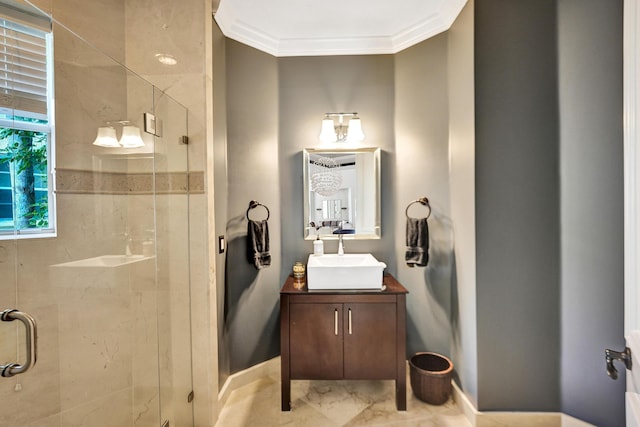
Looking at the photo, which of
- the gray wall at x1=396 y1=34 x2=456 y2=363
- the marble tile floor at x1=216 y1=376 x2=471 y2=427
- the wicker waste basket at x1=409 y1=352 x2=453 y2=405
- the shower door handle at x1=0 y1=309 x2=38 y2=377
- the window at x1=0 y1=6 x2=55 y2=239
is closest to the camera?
the shower door handle at x1=0 y1=309 x2=38 y2=377

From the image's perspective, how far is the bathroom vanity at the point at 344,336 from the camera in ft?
5.75

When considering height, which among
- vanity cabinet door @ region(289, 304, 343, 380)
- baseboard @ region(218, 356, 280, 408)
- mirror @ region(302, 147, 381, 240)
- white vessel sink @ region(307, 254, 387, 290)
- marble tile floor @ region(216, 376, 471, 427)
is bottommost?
marble tile floor @ region(216, 376, 471, 427)

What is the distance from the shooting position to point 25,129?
108 cm

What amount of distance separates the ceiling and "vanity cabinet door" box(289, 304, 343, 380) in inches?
74.9

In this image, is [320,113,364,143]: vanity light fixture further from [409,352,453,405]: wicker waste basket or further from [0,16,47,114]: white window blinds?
[409,352,453,405]: wicker waste basket

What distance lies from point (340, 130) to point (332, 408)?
76.8 inches

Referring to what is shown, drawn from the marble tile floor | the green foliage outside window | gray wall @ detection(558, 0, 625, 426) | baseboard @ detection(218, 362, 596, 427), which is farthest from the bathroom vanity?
the green foliage outside window

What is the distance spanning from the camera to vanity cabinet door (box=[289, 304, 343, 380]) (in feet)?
5.77

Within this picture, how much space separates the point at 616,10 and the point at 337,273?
1.91 metres

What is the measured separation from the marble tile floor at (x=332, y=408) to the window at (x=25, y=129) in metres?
1.47

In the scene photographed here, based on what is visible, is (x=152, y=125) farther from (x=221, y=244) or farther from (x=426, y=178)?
(x=426, y=178)

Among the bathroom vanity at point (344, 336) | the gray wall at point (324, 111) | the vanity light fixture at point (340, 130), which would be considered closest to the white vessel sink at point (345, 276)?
the bathroom vanity at point (344, 336)

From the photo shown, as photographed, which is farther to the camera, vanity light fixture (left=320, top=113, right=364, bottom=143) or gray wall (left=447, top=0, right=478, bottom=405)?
vanity light fixture (left=320, top=113, right=364, bottom=143)

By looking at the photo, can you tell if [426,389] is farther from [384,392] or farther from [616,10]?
[616,10]
